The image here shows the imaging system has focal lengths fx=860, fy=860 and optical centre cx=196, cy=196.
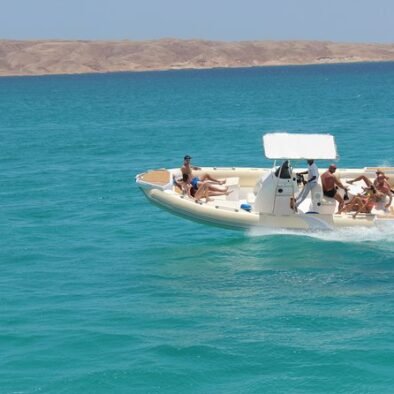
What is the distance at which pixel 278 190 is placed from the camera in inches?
730

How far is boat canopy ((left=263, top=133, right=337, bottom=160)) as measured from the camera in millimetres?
18500

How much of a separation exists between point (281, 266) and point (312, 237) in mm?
1439

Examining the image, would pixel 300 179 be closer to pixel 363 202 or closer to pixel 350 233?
pixel 363 202

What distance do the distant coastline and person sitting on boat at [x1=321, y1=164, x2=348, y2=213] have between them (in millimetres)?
158311

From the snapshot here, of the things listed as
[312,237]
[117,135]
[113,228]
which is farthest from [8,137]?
[312,237]

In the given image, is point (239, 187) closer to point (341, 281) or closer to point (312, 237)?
point (312, 237)

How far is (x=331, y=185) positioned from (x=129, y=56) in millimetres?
168287

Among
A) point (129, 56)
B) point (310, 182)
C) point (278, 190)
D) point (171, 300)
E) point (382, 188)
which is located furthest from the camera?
point (129, 56)

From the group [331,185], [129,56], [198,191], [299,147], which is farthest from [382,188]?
[129,56]

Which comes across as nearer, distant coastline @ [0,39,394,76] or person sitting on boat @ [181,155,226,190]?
person sitting on boat @ [181,155,226,190]

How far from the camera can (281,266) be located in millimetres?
17688

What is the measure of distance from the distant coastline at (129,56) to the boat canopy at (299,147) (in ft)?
518

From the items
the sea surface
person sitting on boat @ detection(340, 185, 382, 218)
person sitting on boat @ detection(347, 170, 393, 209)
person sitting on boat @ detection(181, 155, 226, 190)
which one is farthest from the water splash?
person sitting on boat @ detection(181, 155, 226, 190)

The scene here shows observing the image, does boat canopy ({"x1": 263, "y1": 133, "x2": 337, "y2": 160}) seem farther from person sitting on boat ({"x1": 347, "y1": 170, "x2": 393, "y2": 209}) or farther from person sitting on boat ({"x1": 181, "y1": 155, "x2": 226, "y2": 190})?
person sitting on boat ({"x1": 181, "y1": 155, "x2": 226, "y2": 190})
